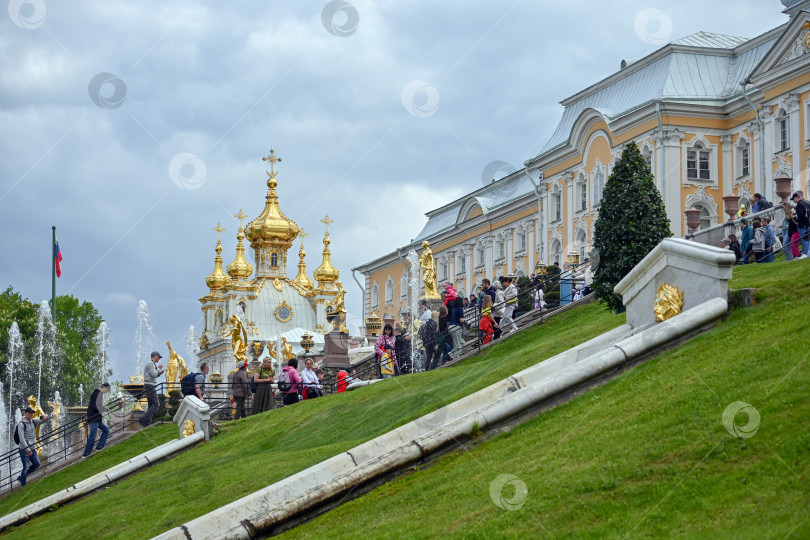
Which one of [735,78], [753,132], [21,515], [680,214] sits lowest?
[21,515]

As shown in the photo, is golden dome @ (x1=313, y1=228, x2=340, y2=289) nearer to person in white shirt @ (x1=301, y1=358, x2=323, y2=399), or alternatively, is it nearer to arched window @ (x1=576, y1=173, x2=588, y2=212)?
arched window @ (x1=576, y1=173, x2=588, y2=212)

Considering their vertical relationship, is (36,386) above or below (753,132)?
below

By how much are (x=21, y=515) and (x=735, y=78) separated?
29920 mm

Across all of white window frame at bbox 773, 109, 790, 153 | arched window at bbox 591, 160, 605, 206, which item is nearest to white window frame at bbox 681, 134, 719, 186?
white window frame at bbox 773, 109, 790, 153

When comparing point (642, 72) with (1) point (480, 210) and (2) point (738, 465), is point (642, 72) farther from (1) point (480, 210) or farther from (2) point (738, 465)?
(2) point (738, 465)

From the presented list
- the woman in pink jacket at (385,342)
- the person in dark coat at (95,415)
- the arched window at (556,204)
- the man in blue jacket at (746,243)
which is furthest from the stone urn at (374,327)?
the man in blue jacket at (746,243)

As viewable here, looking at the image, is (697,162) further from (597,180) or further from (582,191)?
(582,191)

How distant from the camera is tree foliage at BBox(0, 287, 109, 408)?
59000 mm

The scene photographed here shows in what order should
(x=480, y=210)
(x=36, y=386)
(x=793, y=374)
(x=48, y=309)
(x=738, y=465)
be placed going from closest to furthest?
(x=738, y=465)
(x=793, y=374)
(x=480, y=210)
(x=36, y=386)
(x=48, y=309)

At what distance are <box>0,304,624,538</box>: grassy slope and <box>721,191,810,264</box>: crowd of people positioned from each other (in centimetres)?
293

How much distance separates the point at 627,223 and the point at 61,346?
168 feet

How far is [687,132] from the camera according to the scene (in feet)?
123

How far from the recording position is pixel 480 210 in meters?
53.2

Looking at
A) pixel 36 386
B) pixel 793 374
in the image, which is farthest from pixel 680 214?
pixel 36 386
